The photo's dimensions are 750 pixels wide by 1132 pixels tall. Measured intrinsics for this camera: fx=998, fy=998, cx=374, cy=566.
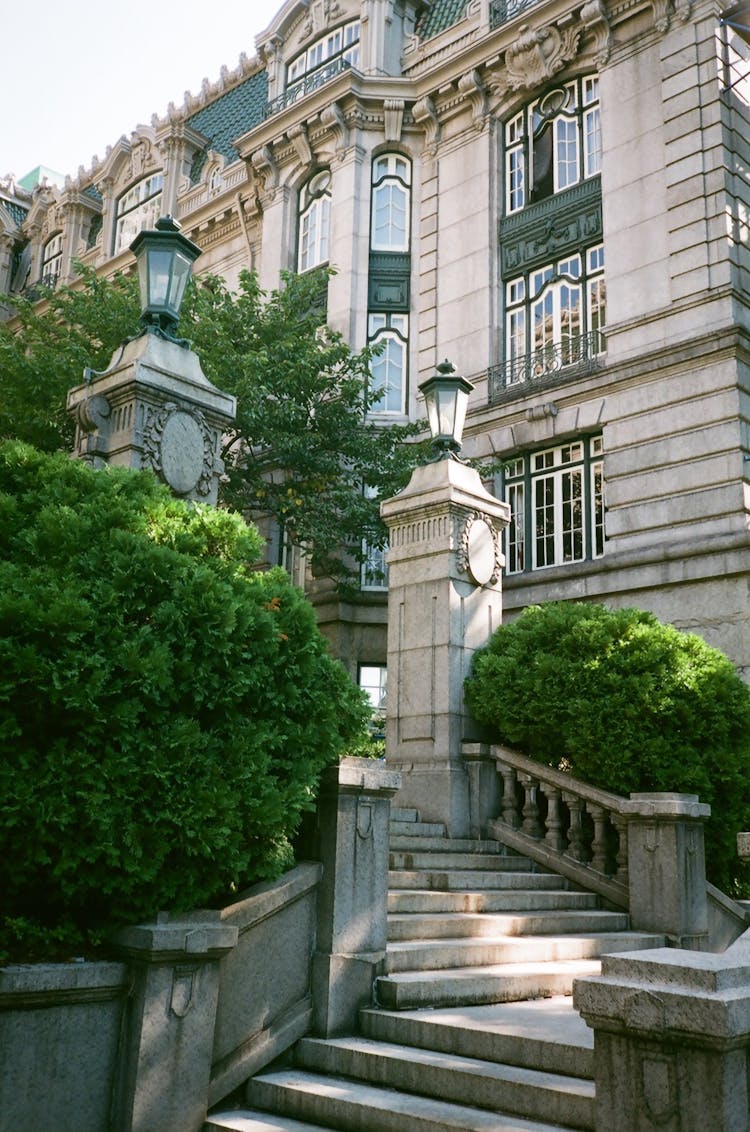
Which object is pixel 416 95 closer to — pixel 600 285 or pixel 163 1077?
pixel 600 285

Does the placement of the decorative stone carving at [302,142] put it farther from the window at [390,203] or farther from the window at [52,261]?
the window at [52,261]

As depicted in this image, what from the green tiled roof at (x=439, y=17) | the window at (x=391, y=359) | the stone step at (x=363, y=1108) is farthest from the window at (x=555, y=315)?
the stone step at (x=363, y=1108)

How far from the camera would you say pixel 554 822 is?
33.8ft

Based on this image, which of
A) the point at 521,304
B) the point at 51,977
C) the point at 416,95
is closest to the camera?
the point at 51,977

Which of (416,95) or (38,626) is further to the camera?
(416,95)

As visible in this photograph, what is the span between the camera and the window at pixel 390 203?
27.2 meters

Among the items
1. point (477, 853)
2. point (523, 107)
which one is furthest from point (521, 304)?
point (477, 853)

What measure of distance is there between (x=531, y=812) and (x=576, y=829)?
618mm

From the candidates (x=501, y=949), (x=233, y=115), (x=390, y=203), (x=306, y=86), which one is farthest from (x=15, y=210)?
(x=501, y=949)

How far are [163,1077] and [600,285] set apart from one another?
2070 centimetres

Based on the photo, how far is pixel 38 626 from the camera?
16.4ft

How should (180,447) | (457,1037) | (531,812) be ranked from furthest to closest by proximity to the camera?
1. (531,812)
2. (180,447)
3. (457,1037)

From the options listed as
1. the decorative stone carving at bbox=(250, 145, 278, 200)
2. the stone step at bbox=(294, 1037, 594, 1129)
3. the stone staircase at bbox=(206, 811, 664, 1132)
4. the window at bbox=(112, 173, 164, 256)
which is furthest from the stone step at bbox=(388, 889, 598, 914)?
the window at bbox=(112, 173, 164, 256)

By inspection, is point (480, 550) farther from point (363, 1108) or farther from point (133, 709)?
point (363, 1108)
